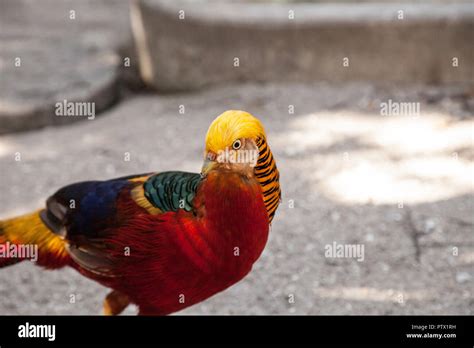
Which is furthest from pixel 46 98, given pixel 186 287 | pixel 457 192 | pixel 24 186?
pixel 186 287

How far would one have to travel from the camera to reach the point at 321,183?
13.9 feet

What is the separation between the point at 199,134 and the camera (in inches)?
194

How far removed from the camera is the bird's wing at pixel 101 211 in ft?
7.62

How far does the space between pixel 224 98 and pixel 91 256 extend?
3.10 meters

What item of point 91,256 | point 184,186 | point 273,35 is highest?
point 273,35

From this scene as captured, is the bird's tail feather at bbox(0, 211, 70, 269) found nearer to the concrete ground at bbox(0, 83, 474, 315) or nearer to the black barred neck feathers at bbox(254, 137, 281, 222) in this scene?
the concrete ground at bbox(0, 83, 474, 315)

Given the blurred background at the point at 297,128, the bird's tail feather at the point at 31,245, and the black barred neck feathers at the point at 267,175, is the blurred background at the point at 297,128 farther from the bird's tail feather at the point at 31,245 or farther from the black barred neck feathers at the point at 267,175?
the black barred neck feathers at the point at 267,175

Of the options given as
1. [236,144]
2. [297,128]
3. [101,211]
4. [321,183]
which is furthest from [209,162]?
[297,128]

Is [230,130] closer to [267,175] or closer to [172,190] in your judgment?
[267,175]

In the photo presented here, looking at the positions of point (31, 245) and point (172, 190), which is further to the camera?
point (31, 245)

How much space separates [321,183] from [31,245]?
2.00 metres

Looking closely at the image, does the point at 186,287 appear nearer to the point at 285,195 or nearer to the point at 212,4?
the point at 285,195

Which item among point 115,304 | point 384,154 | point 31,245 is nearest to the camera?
point 31,245

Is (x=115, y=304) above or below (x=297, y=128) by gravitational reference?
below
